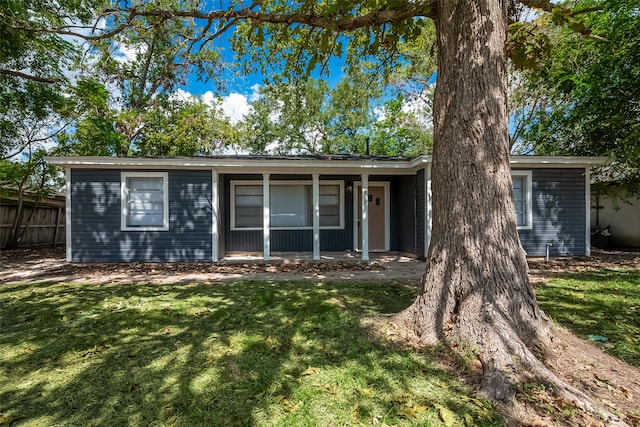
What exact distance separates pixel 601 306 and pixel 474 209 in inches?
120

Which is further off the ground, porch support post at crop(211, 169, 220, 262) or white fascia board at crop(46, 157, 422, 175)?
white fascia board at crop(46, 157, 422, 175)

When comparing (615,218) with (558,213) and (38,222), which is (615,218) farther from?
(38,222)

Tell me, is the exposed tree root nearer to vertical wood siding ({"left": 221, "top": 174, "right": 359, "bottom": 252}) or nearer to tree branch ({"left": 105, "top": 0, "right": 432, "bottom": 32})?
tree branch ({"left": 105, "top": 0, "right": 432, "bottom": 32})

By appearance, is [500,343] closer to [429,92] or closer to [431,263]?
[431,263]

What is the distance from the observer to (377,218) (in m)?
11.0

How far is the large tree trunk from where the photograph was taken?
10.1 feet

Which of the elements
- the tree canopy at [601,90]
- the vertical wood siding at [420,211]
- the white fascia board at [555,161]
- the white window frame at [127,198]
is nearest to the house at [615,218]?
the tree canopy at [601,90]

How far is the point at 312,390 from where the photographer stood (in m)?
2.50

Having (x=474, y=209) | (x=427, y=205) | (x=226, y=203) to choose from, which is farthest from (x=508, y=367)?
(x=226, y=203)

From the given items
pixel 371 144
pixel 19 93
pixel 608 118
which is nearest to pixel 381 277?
pixel 608 118

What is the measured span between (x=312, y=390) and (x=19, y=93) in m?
15.3

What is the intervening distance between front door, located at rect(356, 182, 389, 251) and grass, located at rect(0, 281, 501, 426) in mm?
6285

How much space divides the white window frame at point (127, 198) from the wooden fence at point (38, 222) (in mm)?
6289

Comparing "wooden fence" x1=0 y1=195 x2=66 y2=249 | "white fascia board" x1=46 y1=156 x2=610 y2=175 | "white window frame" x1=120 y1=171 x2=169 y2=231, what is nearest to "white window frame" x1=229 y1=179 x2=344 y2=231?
"white fascia board" x1=46 y1=156 x2=610 y2=175
